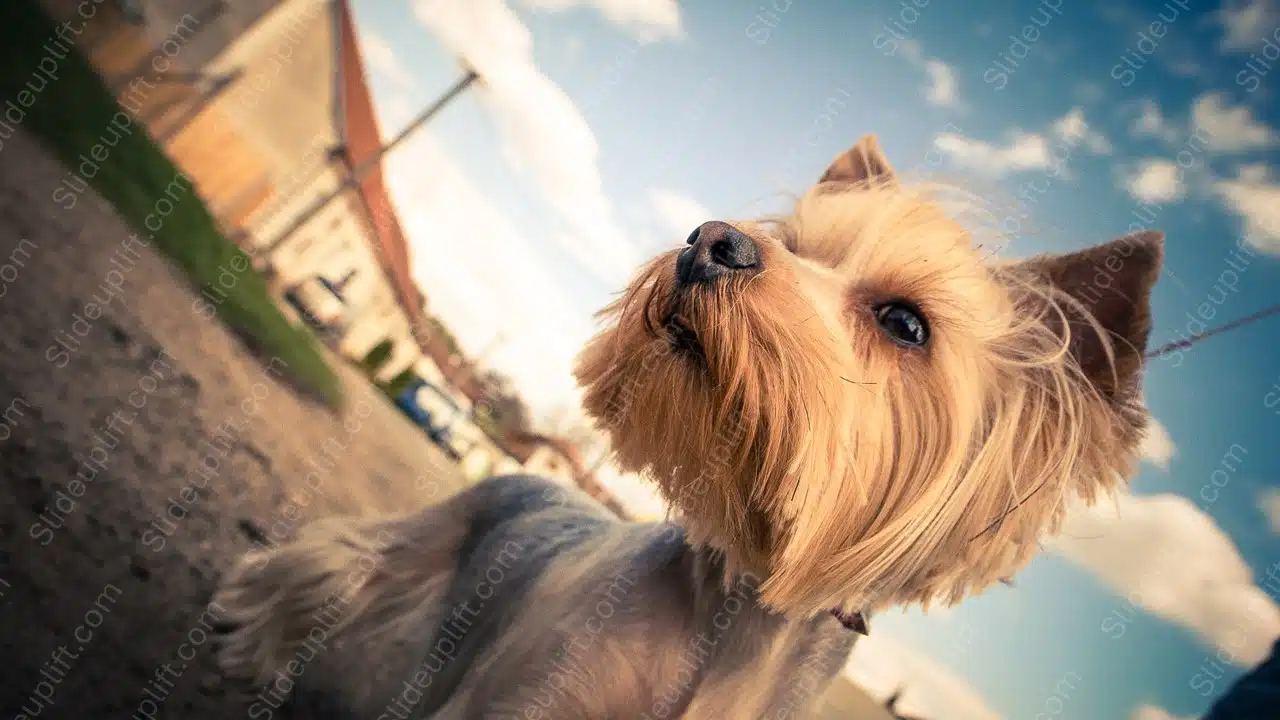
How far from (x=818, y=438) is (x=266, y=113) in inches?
951

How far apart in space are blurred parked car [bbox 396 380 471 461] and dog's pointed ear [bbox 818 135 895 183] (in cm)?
2019

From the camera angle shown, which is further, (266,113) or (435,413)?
(435,413)

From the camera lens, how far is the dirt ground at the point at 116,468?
2.62m

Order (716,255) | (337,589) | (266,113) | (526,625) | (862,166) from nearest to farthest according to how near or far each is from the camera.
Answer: (716,255)
(526,625)
(862,166)
(337,589)
(266,113)

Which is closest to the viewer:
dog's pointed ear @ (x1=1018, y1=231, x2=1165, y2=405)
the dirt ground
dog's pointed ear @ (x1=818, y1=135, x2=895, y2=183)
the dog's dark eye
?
dog's pointed ear @ (x1=1018, y1=231, x2=1165, y2=405)

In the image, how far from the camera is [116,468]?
3811 mm

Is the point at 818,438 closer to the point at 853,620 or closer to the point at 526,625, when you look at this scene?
the point at 853,620

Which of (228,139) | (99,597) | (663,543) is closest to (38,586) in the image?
(99,597)

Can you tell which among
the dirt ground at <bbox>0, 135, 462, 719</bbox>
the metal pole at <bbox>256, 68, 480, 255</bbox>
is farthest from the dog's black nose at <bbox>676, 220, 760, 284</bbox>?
the metal pole at <bbox>256, 68, 480, 255</bbox>

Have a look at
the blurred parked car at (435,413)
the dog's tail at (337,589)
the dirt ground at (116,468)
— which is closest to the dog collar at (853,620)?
the dog's tail at (337,589)

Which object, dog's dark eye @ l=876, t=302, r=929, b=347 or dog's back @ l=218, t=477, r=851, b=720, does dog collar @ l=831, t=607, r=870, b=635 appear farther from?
dog's dark eye @ l=876, t=302, r=929, b=347

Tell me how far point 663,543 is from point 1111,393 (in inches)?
67.4

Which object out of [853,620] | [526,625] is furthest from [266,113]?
[853,620]

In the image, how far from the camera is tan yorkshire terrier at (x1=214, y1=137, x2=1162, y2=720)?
2076mm
